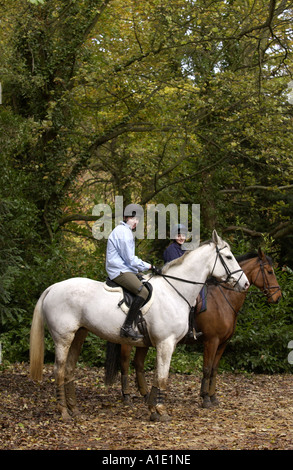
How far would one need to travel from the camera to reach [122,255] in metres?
7.16

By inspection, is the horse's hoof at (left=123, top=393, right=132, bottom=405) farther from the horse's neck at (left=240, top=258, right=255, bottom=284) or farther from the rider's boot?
the horse's neck at (left=240, top=258, right=255, bottom=284)

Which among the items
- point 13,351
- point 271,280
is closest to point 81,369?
point 13,351

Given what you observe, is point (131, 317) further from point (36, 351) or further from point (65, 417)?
point (65, 417)

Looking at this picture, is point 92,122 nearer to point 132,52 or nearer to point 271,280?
point 132,52

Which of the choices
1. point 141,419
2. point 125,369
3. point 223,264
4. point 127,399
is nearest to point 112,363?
point 125,369

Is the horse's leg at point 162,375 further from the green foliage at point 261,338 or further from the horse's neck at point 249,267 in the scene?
the green foliage at point 261,338

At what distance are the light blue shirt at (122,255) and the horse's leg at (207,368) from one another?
1.75 metres

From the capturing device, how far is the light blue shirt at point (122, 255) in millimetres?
7109

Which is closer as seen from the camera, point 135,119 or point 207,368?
point 207,368

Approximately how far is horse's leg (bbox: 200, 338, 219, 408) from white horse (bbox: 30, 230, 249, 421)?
1081 mm

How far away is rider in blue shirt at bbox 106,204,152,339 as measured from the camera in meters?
7.05

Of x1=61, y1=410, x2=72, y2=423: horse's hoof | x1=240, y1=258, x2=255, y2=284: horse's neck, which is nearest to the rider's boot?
x1=240, y1=258, x2=255, y2=284: horse's neck

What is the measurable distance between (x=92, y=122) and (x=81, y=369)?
848 centimetres

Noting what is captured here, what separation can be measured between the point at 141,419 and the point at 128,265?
6.20 ft
